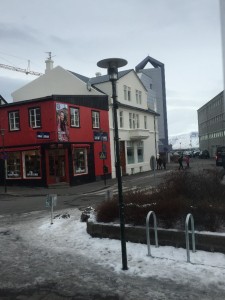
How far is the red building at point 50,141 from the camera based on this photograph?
2616 cm

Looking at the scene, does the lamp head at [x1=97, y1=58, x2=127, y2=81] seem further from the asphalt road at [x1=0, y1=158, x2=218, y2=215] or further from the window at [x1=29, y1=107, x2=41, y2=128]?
the window at [x1=29, y1=107, x2=41, y2=128]

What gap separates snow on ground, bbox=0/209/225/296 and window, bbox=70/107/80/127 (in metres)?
16.9

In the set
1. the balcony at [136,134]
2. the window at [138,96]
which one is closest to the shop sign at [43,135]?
the balcony at [136,134]

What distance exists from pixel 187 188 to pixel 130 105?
27281mm

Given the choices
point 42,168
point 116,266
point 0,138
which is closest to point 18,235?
point 116,266

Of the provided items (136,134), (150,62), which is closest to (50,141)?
(136,134)

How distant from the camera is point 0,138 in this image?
1136 inches

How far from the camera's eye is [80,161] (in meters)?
28.6

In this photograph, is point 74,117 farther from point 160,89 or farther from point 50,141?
point 160,89

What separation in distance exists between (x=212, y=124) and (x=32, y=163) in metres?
62.6

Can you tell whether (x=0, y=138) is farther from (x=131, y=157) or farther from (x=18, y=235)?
(x=18, y=235)

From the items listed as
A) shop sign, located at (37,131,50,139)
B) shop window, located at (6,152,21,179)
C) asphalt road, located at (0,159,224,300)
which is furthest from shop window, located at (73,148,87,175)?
asphalt road, located at (0,159,224,300)

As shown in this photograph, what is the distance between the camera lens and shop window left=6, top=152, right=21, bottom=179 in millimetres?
28203

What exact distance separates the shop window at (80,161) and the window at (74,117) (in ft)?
6.66
